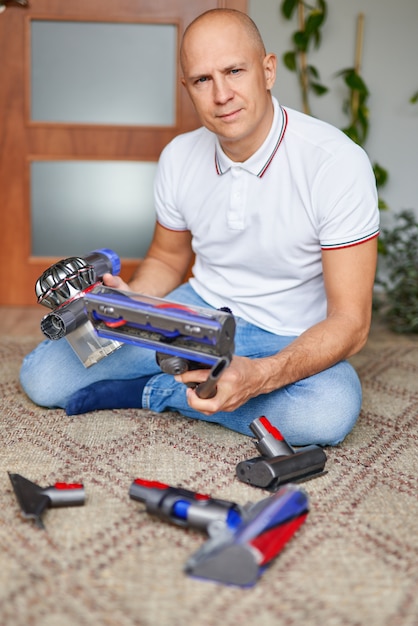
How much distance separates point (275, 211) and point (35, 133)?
1435 mm

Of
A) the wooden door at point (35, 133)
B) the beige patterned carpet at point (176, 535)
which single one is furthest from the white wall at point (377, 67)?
the beige patterned carpet at point (176, 535)

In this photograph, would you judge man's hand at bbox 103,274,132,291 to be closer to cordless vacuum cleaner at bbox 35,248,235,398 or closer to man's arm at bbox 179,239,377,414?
cordless vacuum cleaner at bbox 35,248,235,398

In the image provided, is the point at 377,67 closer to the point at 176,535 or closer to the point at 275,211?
the point at 275,211

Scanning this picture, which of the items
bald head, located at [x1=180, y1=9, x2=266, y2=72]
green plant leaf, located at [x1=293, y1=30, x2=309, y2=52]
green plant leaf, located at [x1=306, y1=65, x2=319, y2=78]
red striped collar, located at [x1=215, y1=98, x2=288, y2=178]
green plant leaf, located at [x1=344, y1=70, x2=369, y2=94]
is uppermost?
bald head, located at [x1=180, y1=9, x2=266, y2=72]

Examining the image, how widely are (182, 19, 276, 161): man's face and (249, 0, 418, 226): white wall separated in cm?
123

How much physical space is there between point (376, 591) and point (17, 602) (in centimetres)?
46

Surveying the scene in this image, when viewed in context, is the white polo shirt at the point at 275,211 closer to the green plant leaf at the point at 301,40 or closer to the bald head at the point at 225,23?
the bald head at the point at 225,23

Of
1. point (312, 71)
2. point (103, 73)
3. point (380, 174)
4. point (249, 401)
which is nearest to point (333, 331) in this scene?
point (249, 401)

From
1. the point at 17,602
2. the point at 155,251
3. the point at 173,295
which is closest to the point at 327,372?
the point at 173,295

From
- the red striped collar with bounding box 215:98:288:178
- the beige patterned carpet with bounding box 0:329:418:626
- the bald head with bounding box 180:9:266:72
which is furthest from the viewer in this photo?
the red striped collar with bounding box 215:98:288:178

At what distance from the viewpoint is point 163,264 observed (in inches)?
69.9

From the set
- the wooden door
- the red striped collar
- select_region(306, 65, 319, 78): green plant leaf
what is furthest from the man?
select_region(306, 65, 319, 78): green plant leaf

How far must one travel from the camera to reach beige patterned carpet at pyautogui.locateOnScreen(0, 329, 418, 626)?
89 cm

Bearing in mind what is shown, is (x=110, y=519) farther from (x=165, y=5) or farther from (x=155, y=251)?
(x=165, y=5)
